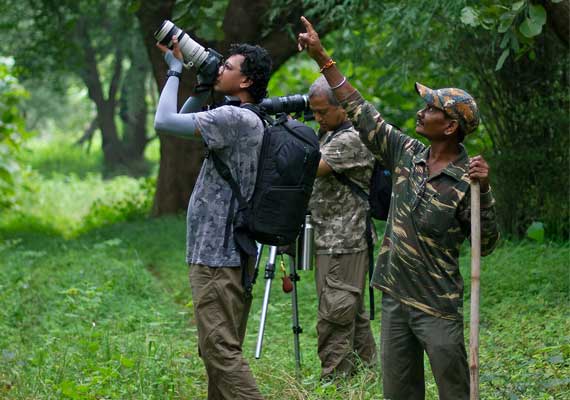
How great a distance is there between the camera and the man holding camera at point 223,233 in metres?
4.91

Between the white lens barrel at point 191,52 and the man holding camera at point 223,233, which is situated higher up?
the white lens barrel at point 191,52

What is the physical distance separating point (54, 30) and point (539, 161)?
322 inches

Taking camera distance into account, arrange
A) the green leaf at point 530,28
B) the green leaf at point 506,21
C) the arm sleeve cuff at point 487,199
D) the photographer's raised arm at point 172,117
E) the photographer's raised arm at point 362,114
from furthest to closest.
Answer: the green leaf at point 506,21
the green leaf at point 530,28
the photographer's raised arm at point 172,117
the photographer's raised arm at point 362,114
the arm sleeve cuff at point 487,199

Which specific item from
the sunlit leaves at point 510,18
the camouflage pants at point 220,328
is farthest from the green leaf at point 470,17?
the camouflage pants at point 220,328

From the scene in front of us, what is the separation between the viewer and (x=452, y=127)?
174 inches

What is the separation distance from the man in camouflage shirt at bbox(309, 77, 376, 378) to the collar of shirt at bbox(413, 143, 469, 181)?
1561 millimetres

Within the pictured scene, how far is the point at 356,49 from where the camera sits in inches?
422

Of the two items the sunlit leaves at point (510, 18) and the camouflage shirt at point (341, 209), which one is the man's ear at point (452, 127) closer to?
the camouflage shirt at point (341, 209)

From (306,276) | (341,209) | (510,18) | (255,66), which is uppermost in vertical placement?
(510,18)

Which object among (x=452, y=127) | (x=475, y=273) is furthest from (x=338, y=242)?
(x=475, y=273)

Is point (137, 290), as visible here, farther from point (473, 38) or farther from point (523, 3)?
point (523, 3)

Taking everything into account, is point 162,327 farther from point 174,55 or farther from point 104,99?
point 104,99

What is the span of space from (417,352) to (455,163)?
0.89 meters

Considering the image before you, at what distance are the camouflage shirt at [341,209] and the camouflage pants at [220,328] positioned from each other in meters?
1.30
